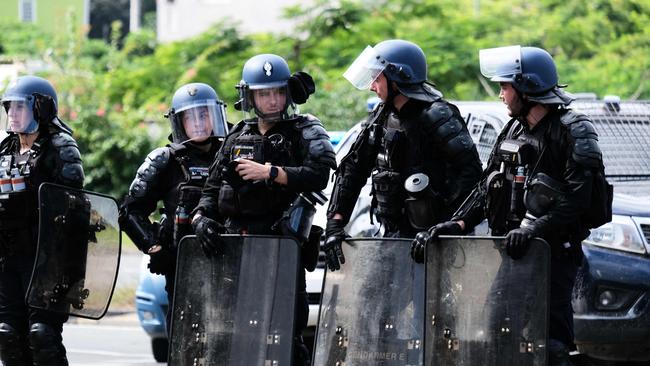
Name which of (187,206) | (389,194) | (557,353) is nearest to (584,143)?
(557,353)

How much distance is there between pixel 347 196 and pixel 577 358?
2.22 metres

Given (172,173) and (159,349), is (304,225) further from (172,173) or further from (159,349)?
(159,349)

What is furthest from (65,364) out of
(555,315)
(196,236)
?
(555,315)

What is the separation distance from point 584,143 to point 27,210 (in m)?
3.29

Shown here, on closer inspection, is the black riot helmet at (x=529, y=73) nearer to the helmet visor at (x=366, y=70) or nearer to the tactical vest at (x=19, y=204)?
the helmet visor at (x=366, y=70)

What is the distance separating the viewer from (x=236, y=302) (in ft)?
23.6

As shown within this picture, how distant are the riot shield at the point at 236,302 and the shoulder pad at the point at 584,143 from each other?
1479mm

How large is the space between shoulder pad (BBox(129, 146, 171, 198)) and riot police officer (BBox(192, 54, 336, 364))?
648 millimetres

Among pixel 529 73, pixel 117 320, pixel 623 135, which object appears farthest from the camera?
pixel 117 320

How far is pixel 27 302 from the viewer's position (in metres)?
7.79

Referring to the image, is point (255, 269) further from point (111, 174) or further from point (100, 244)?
point (111, 174)

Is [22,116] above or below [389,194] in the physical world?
above

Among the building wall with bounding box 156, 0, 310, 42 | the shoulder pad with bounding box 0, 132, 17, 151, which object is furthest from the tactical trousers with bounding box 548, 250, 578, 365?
the building wall with bounding box 156, 0, 310, 42

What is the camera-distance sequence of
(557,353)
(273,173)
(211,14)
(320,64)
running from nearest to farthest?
(557,353) < (273,173) < (320,64) < (211,14)
